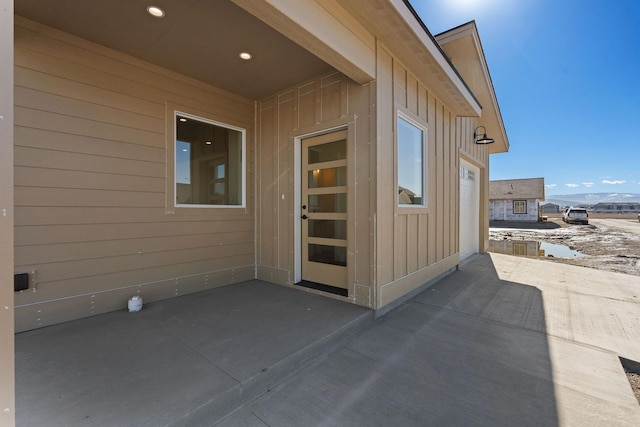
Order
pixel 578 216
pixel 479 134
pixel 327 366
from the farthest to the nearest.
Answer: pixel 578 216 → pixel 479 134 → pixel 327 366

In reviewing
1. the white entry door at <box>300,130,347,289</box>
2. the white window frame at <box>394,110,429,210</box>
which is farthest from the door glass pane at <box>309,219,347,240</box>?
the white window frame at <box>394,110,429,210</box>

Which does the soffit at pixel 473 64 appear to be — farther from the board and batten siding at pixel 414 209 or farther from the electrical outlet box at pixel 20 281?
the electrical outlet box at pixel 20 281

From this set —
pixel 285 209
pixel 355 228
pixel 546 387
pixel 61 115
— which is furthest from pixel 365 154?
pixel 61 115

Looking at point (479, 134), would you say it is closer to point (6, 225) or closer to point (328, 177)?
point (328, 177)

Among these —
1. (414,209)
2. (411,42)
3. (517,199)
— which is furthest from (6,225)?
(517,199)

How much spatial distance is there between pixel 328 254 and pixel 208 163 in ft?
7.27

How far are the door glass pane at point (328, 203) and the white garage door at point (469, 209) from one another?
4199mm

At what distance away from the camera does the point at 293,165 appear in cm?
386

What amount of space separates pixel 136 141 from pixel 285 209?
2024mm

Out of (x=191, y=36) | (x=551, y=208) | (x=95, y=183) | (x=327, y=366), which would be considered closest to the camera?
(x=327, y=366)

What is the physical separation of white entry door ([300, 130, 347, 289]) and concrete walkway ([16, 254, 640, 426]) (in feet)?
1.55

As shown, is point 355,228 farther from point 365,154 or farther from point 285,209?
point 285,209

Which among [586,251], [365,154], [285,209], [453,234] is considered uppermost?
[365,154]

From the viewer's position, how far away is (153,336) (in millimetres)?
2375
